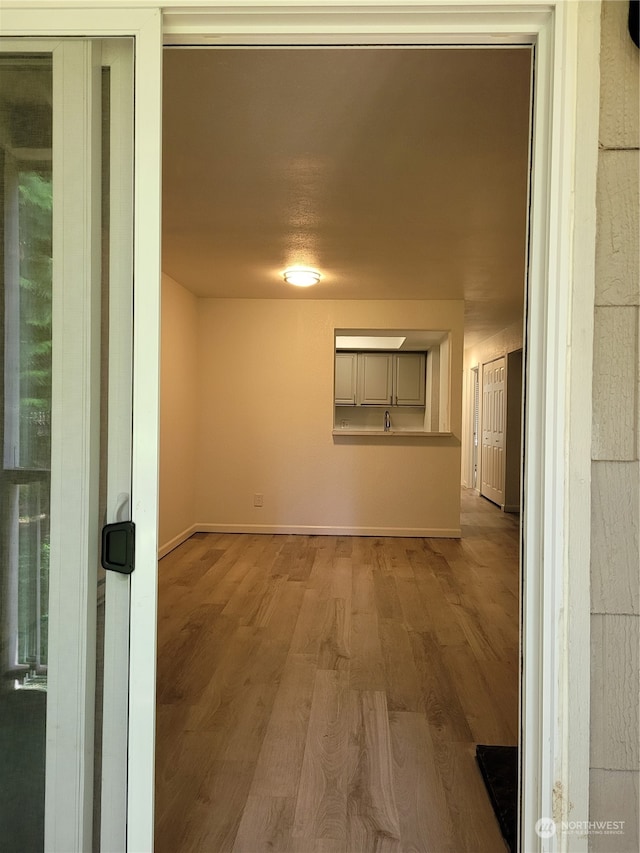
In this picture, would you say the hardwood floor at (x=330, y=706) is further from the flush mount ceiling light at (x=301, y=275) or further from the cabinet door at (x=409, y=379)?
the cabinet door at (x=409, y=379)

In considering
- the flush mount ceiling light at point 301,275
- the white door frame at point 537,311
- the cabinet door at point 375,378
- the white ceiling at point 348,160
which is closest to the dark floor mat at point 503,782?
the white door frame at point 537,311

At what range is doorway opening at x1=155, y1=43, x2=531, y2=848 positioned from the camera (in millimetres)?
2527


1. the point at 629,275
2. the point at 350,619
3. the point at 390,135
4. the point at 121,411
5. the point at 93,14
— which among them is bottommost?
the point at 350,619

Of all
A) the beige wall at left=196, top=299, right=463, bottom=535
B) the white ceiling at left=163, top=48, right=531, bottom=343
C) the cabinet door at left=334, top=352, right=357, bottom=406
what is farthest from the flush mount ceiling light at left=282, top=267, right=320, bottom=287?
the cabinet door at left=334, top=352, right=357, bottom=406

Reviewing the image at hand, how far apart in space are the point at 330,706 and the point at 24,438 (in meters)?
1.82

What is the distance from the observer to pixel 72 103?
3.57 ft

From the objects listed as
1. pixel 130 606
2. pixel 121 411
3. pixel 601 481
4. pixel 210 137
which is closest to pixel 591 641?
pixel 601 481

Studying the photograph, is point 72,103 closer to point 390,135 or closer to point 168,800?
point 390,135

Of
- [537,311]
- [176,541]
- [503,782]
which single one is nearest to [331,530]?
[176,541]

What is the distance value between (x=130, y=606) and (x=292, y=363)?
15.2 feet

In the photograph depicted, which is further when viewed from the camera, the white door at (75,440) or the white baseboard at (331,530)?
the white baseboard at (331,530)

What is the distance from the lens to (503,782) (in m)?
1.77

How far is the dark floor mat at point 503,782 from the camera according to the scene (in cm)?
158

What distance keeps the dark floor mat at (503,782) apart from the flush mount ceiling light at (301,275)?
11.5 ft
